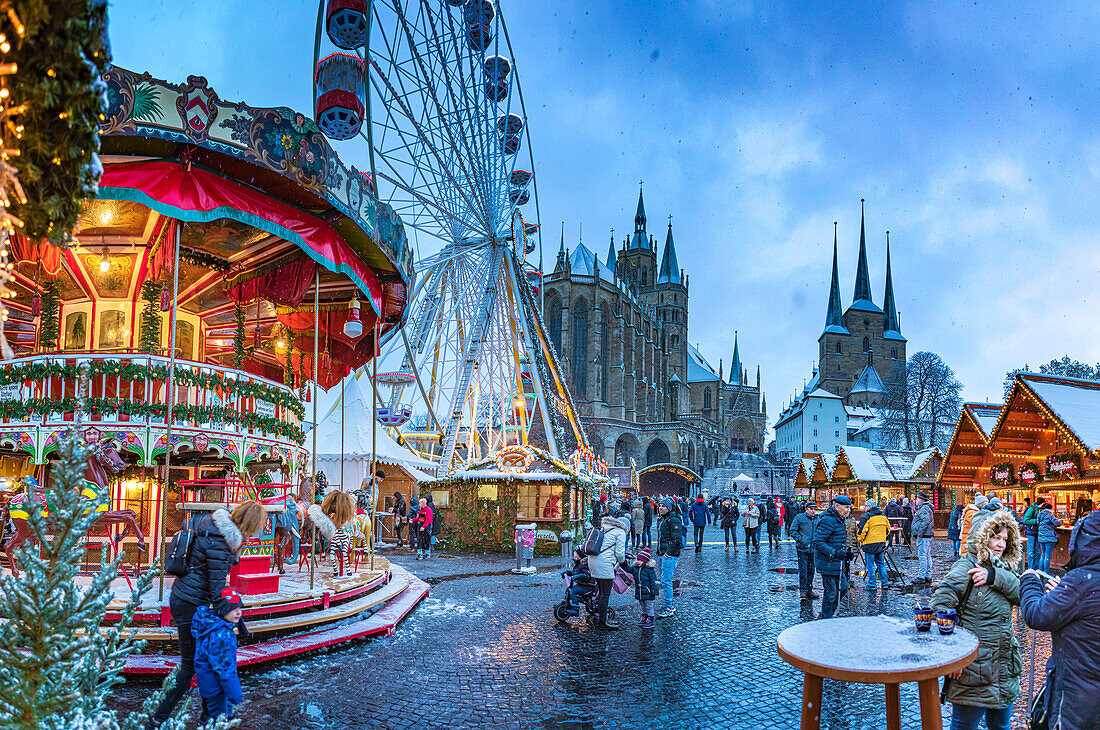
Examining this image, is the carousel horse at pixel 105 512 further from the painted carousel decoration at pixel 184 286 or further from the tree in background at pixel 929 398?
the tree in background at pixel 929 398

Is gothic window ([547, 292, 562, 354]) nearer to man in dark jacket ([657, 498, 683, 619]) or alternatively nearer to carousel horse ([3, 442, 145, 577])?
man in dark jacket ([657, 498, 683, 619])

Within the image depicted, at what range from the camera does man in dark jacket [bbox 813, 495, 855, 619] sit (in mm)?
9719

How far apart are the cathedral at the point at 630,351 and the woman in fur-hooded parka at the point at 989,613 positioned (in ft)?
191

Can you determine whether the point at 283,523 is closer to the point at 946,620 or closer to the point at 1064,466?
the point at 946,620

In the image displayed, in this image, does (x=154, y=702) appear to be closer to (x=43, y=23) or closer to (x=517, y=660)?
(x=43, y=23)

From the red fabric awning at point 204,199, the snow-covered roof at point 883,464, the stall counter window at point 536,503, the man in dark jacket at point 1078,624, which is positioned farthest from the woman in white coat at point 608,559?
the snow-covered roof at point 883,464

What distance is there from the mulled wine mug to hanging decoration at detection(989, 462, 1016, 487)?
69.6 ft

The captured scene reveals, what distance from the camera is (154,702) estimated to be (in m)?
3.07

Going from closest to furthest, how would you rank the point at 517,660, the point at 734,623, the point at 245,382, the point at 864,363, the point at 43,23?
the point at 43,23 < the point at 517,660 < the point at 734,623 < the point at 245,382 < the point at 864,363

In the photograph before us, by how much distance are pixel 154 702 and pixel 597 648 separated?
6049 millimetres

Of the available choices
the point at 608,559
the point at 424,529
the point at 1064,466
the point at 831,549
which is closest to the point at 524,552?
the point at 424,529

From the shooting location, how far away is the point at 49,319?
11.8 m

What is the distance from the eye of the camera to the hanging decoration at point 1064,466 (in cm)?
1783

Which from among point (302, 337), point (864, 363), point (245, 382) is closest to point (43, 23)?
point (245, 382)
